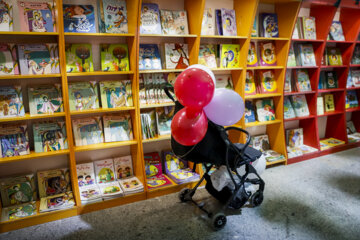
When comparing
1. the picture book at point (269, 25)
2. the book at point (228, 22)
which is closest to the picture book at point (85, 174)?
the book at point (228, 22)

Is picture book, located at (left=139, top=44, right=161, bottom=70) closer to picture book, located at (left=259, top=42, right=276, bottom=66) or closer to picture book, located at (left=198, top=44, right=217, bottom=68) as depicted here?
picture book, located at (left=198, top=44, right=217, bottom=68)

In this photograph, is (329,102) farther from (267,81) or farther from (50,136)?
(50,136)

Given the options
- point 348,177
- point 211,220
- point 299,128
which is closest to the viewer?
point 211,220

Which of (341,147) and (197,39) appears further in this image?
(341,147)

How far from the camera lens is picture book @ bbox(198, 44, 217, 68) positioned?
333cm

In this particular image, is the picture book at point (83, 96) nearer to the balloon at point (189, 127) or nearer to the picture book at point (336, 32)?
the balloon at point (189, 127)

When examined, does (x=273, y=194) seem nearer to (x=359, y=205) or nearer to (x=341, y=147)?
(x=359, y=205)

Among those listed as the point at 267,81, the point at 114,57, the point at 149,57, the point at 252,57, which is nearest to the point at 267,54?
the point at 252,57

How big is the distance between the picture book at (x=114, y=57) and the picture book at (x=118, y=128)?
1.80ft

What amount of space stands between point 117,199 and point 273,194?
1.77m

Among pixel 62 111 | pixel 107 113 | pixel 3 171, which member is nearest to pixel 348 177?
pixel 107 113

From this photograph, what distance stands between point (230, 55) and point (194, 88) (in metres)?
1.70

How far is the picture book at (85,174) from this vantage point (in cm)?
300

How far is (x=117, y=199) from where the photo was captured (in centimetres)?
289
